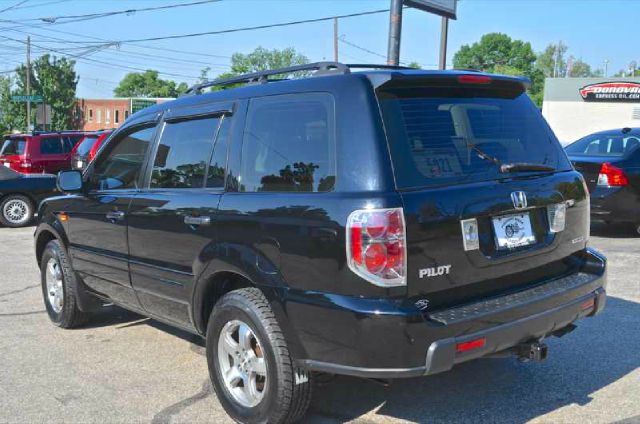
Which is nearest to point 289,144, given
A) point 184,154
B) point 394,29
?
point 184,154

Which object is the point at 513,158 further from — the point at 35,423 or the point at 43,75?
the point at 43,75

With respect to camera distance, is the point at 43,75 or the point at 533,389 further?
the point at 43,75

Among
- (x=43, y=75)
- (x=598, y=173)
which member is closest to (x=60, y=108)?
(x=43, y=75)

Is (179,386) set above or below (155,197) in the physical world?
below

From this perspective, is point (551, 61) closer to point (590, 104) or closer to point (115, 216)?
point (590, 104)

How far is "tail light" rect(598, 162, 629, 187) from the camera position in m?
9.09

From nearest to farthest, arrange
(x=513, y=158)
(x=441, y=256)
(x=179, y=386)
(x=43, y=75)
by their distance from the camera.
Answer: (x=441, y=256)
(x=513, y=158)
(x=179, y=386)
(x=43, y=75)

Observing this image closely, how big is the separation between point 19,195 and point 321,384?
11.1 meters

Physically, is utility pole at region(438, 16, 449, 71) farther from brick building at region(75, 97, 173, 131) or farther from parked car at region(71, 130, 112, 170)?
brick building at region(75, 97, 173, 131)

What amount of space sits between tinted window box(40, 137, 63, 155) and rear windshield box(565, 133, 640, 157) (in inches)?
515

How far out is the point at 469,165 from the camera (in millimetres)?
3344

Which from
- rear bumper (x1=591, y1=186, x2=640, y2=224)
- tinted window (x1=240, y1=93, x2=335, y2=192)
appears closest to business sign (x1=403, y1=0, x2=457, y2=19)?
rear bumper (x1=591, y1=186, x2=640, y2=224)

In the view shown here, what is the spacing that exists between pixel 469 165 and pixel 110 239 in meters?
2.77

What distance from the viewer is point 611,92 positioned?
37688mm
